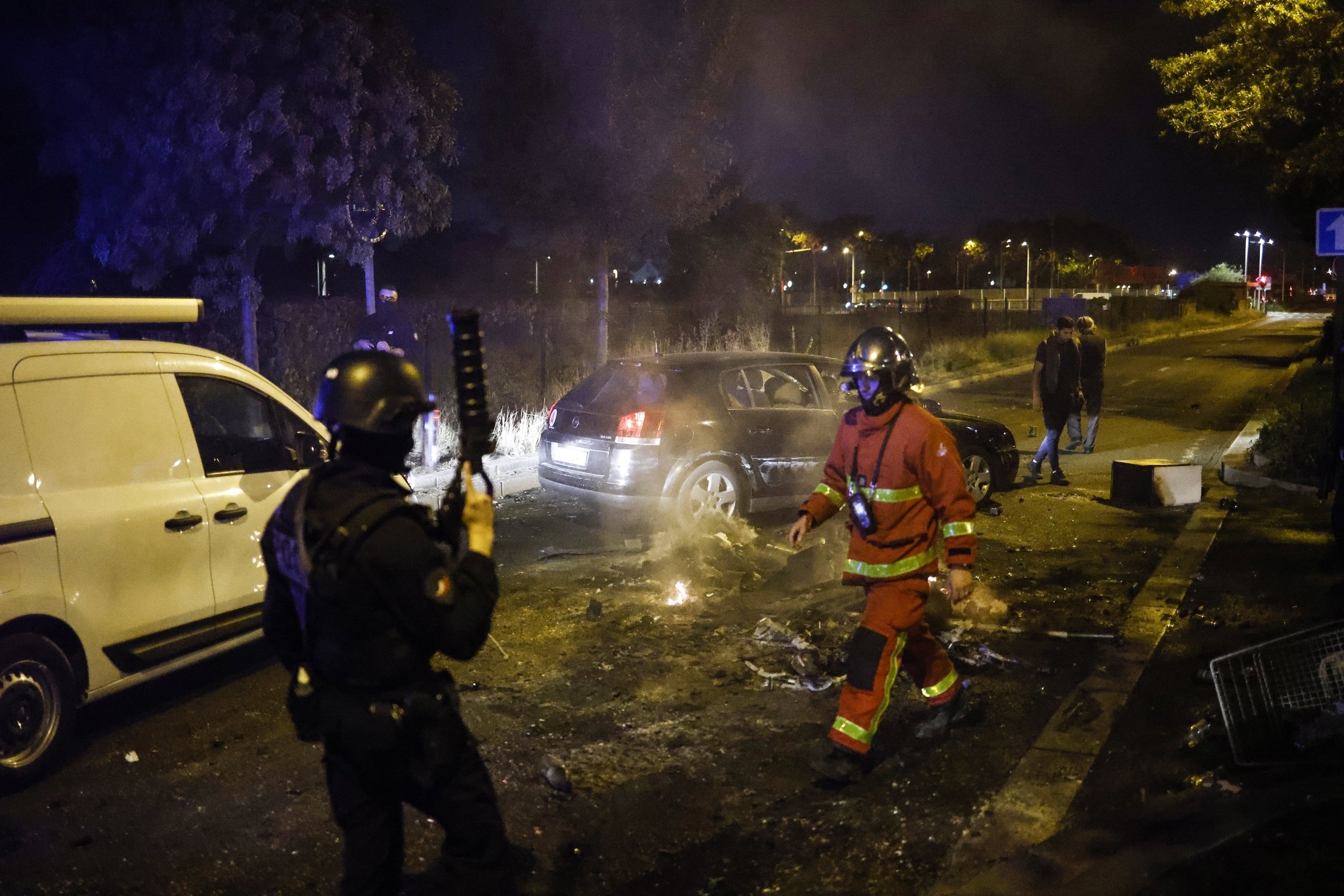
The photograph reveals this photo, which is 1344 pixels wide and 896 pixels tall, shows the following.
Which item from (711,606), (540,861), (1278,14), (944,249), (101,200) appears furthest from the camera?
(944,249)

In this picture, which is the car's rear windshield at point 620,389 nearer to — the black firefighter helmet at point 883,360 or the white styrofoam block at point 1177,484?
the black firefighter helmet at point 883,360

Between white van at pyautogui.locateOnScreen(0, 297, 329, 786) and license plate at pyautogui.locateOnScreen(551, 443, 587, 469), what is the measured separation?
3.37 m

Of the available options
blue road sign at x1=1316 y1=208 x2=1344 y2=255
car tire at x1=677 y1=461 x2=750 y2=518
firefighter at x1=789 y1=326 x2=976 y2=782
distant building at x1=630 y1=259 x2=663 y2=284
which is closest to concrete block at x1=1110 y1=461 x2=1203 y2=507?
blue road sign at x1=1316 y1=208 x2=1344 y2=255

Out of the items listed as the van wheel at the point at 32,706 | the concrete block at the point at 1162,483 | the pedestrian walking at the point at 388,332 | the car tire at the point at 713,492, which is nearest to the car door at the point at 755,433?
the car tire at the point at 713,492

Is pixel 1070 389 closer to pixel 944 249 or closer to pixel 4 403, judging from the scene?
pixel 4 403

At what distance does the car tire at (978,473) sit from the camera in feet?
32.8

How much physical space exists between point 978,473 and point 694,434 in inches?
127

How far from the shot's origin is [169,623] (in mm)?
4840

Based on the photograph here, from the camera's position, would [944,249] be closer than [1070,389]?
No

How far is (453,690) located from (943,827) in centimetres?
221

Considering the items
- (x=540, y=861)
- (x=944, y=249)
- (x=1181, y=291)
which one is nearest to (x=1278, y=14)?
(x=540, y=861)

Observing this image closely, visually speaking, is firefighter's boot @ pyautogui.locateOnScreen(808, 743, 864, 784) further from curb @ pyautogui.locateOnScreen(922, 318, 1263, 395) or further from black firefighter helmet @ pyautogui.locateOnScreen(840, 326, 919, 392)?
curb @ pyautogui.locateOnScreen(922, 318, 1263, 395)

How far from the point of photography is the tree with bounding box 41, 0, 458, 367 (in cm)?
1154

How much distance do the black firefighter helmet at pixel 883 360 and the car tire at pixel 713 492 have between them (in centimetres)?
402
